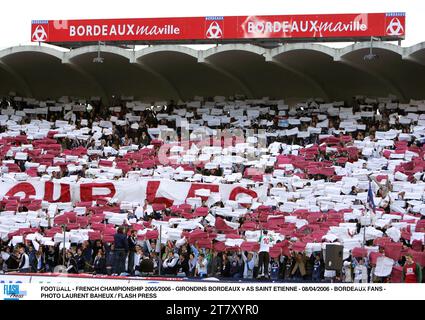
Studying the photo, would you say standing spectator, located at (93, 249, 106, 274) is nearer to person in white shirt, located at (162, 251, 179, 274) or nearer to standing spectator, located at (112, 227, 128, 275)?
standing spectator, located at (112, 227, 128, 275)

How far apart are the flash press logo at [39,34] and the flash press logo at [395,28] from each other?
506 inches

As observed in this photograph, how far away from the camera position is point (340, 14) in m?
31.8

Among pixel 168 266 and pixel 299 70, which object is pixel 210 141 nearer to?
pixel 299 70

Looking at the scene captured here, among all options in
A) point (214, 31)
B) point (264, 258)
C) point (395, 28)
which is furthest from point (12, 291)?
point (214, 31)

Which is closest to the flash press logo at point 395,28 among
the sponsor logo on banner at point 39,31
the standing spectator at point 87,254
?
the sponsor logo on banner at point 39,31

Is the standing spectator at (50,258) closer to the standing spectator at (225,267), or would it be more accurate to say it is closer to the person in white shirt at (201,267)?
the person in white shirt at (201,267)

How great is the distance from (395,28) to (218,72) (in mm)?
7222

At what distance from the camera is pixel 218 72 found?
3544 cm

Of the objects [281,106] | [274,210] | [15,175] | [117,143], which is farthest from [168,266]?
[281,106]

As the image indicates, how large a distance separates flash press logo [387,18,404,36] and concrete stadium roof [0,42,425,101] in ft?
2.83

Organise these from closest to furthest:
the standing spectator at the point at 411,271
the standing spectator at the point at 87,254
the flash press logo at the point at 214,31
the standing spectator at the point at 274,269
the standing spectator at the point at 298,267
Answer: the standing spectator at the point at 411,271
the standing spectator at the point at 298,267
the standing spectator at the point at 274,269
the standing spectator at the point at 87,254
the flash press logo at the point at 214,31

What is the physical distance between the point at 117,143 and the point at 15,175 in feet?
14.0

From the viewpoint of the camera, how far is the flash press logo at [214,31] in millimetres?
33219

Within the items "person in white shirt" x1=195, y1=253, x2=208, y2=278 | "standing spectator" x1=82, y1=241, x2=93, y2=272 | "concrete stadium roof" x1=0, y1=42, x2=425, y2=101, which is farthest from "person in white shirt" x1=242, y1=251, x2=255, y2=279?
"concrete stadium roof" x1=0, y1=42, x2=425, y2=101
